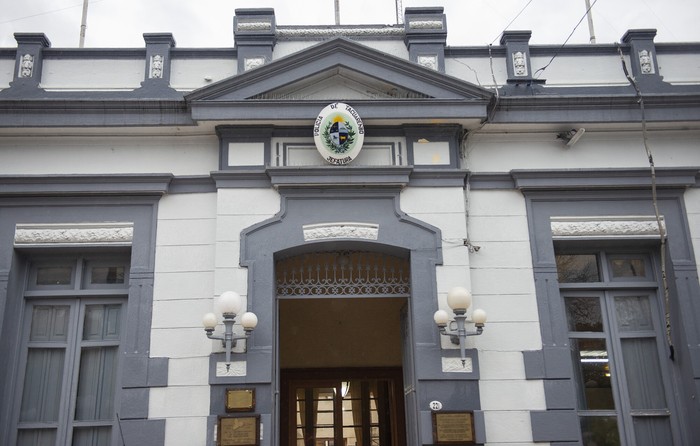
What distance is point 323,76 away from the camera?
8031 mm

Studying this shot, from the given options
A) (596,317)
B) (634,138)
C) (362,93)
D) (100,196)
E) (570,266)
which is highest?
(362,93)

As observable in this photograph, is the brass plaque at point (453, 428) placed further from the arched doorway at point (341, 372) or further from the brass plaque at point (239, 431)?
the arched doorway at point (341, 372)

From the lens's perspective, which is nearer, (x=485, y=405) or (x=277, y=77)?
(x=485, y=405)

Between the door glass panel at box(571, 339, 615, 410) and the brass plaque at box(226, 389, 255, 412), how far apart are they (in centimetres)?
350

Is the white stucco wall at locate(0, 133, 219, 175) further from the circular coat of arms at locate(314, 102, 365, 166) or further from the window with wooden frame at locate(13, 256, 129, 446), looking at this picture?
the circular coat of arms at locate(314, 102, 365, 166)

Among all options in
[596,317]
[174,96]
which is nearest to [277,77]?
[174,96]

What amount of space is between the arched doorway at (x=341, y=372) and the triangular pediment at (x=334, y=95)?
3176mm

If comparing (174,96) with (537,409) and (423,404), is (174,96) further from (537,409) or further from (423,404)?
(537,409)

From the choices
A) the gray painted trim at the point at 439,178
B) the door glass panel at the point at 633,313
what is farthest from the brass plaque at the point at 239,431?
the door glass panel at the point at 633,313

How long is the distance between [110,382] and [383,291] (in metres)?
3.27

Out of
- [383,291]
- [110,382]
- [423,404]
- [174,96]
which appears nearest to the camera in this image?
[423,404]

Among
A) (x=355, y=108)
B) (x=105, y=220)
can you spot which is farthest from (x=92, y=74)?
(x=355, y=108)

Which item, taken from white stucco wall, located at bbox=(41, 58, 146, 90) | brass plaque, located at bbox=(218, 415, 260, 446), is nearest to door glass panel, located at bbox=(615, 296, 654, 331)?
brass plaque, located at bbox=(218, 415, 260, 446)

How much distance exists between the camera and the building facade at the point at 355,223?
7.29 meters
